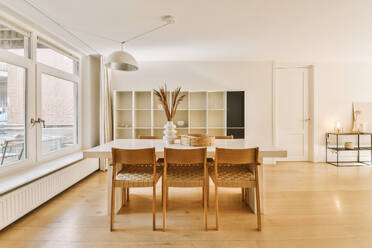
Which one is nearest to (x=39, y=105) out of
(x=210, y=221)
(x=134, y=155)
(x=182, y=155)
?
(x=134, y=155)

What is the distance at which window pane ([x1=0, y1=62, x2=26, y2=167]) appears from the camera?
8.54 ft

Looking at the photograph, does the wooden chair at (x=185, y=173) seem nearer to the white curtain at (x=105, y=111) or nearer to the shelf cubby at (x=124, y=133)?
the white curtain at (x=105, y=111)

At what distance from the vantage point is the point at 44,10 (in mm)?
2682

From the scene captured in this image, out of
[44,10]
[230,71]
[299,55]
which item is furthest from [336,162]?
[44,10]

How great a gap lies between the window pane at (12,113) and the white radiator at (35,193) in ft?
1.77

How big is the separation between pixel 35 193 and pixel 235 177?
2369 millimetres

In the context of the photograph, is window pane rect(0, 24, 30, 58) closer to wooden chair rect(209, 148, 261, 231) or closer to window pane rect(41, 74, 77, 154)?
window pane rect(41, 74, 77, 154)

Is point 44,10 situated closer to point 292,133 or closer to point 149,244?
point 149,244

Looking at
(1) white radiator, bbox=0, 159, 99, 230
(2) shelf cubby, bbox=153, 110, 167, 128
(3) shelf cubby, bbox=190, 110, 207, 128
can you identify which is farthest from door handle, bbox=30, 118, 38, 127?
(3) shelf cubby, bbox=190, 110, 207, 128

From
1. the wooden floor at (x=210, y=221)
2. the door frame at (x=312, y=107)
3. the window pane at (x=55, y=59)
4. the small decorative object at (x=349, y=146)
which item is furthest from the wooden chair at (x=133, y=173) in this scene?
the small decorative object at (x=349, y=146)

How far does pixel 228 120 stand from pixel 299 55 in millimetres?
2182

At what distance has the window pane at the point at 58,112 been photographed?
11.2 feet

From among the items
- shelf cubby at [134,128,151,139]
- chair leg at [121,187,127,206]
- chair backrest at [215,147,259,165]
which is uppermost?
shelf cubby at [134,128,151,139]

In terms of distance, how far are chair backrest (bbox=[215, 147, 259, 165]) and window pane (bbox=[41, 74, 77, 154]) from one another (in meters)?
2.92
